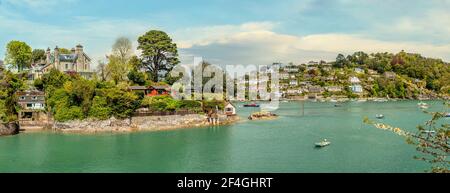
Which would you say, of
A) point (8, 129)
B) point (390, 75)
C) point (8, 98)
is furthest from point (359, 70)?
point (8, 129)

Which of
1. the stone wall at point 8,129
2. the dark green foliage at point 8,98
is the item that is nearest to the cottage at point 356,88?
the dark green foliage at point 8,98

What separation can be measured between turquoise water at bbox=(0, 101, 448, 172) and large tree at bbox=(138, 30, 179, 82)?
12.2 m

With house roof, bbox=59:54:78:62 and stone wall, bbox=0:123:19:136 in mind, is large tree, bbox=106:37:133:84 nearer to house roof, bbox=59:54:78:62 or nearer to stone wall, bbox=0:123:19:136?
house roof, bbox=59:54:78:62

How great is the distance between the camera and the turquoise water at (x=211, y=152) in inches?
666

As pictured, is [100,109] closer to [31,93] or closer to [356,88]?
[31,93]

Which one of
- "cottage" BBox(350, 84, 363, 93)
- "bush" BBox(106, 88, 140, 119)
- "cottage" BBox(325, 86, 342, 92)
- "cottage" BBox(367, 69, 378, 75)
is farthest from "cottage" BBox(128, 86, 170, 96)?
"cottage" BBox(367, 69, 378, 75)

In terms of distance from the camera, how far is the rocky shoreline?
90.5ft

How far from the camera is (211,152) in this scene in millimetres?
20375

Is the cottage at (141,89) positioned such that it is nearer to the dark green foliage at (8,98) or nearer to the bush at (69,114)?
the bush at (69,114)

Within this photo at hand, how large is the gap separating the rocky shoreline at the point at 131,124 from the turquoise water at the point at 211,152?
158 cm
